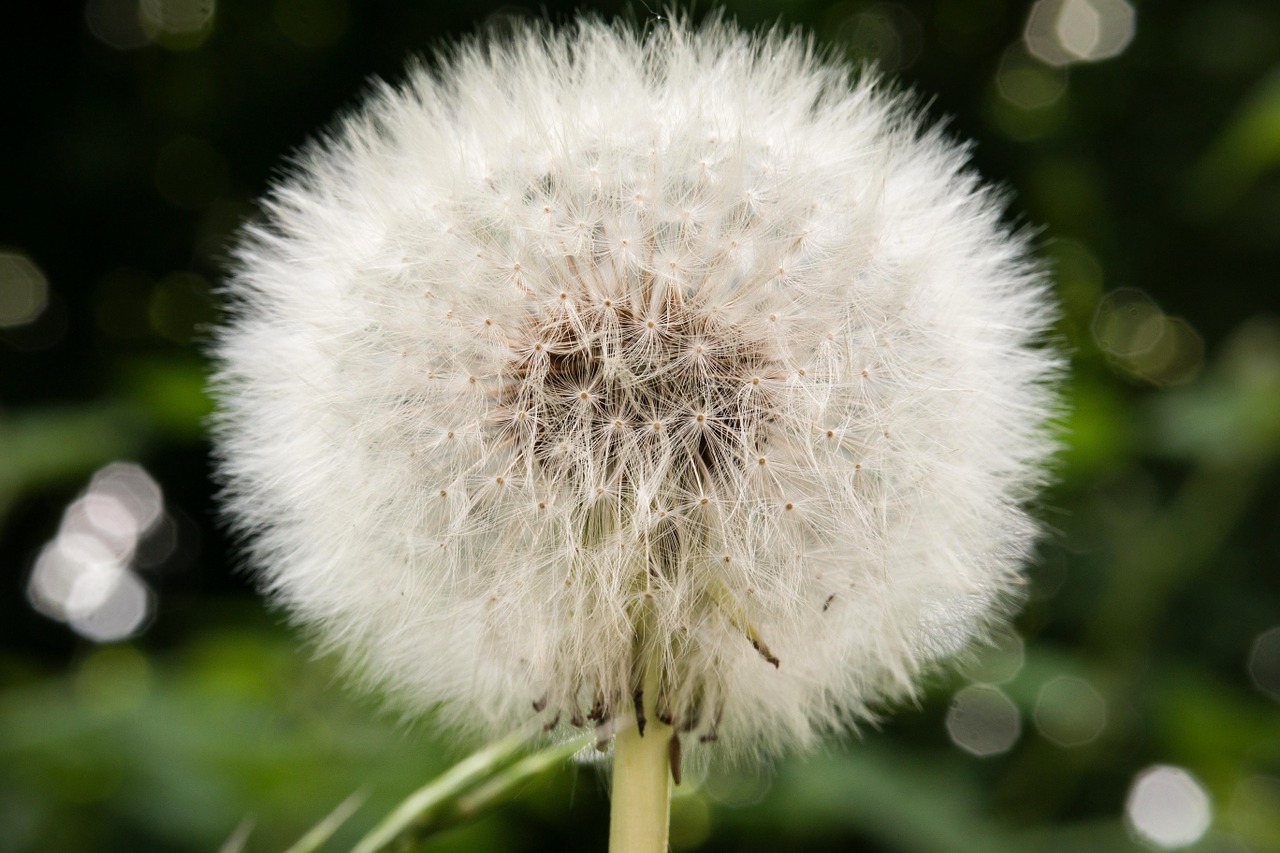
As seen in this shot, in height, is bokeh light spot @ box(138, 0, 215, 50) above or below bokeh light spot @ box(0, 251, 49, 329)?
above

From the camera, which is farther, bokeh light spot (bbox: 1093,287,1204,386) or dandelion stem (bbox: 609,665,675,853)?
bokeh light spot (bbox: 1093,287,1204,386)

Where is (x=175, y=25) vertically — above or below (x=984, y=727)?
above

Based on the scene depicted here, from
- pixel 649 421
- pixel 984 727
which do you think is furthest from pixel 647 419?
pixel 984 727

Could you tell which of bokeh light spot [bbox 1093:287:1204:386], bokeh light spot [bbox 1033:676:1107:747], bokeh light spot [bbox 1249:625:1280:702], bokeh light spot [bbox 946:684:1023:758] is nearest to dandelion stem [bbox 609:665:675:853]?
bokeh light spot [bbox 1033:676:1107:747]

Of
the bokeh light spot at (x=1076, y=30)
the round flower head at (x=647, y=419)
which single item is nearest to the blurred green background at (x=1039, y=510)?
the bokeh light spot at (x=1076, y=30)

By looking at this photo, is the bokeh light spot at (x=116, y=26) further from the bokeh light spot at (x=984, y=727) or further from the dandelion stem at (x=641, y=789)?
the dandelion stem at (x=641, y=789)

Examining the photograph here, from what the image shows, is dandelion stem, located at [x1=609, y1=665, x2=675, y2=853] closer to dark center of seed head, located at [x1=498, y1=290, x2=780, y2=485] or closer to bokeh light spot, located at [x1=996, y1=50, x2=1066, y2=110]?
dark center of seed head, located at [x1=498, y1=290, x2=780, y2=485]

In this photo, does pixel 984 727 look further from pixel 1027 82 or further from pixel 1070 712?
pixel 1027 82
